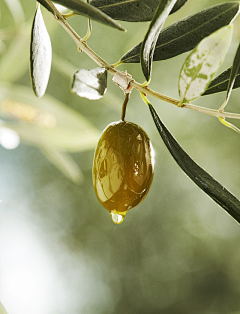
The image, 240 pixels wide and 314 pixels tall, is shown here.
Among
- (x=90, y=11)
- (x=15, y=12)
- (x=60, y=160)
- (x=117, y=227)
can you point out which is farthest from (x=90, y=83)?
(x=117, y=227)

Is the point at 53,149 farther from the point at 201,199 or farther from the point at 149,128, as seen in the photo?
the point at 201,199

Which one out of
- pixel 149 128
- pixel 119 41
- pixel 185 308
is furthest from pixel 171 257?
pixel 119 41

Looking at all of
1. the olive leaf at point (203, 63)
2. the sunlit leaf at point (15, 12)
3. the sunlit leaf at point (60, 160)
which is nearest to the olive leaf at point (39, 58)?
the olive leaf at point (203, 63)

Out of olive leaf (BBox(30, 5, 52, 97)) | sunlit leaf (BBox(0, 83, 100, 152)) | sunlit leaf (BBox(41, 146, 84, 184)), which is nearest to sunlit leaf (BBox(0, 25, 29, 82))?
sunlit leaf (BBox(0, 83, 100, 152))

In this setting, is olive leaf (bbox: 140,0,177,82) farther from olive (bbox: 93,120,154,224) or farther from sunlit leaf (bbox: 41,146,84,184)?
sunlit leaf (bbox: 41,146,84,184)

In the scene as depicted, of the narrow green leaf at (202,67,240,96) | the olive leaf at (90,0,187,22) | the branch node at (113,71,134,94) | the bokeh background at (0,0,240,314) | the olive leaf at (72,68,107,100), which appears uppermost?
the bokeh background at (0,0,240,314)

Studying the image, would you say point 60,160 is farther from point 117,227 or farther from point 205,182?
point 205,182
